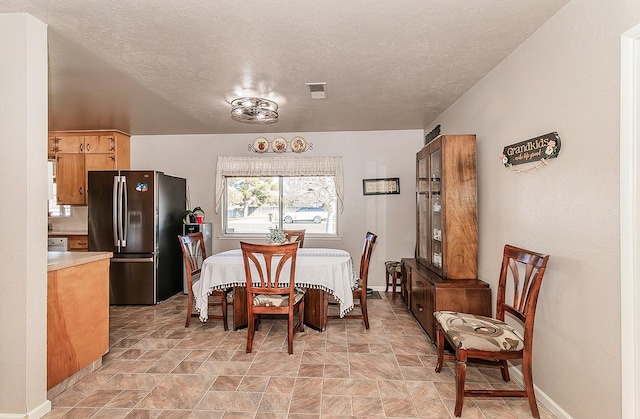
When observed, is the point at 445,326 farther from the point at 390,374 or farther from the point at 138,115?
the point at 138,115

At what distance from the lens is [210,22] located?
2.05 metres

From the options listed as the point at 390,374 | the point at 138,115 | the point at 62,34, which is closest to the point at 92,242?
the point at 138,115

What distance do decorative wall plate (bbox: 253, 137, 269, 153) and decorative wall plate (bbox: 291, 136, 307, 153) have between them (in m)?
0.44

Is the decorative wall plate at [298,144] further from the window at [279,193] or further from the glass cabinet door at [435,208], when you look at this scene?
the glass cabinet door at [435,208]

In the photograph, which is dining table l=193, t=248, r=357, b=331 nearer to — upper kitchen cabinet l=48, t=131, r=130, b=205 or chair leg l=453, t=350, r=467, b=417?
chair leg l=453, t=350, r=467, b=417

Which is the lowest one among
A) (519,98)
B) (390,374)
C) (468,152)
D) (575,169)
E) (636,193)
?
(390,374)

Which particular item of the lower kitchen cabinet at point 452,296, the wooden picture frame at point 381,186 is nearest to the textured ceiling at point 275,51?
the wooden picture frame at point 381,186

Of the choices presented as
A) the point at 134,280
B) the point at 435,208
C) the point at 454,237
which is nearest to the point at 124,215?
the point at 134,280

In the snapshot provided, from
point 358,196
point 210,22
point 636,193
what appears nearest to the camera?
point 636,193

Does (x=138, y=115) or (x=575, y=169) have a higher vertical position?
(x=138, y=115)

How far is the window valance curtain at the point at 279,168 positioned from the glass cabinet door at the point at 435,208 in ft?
6.31

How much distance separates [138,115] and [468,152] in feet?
13.0

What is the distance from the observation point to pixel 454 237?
2.94 metres

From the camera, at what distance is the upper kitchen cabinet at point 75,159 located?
4.97 m
